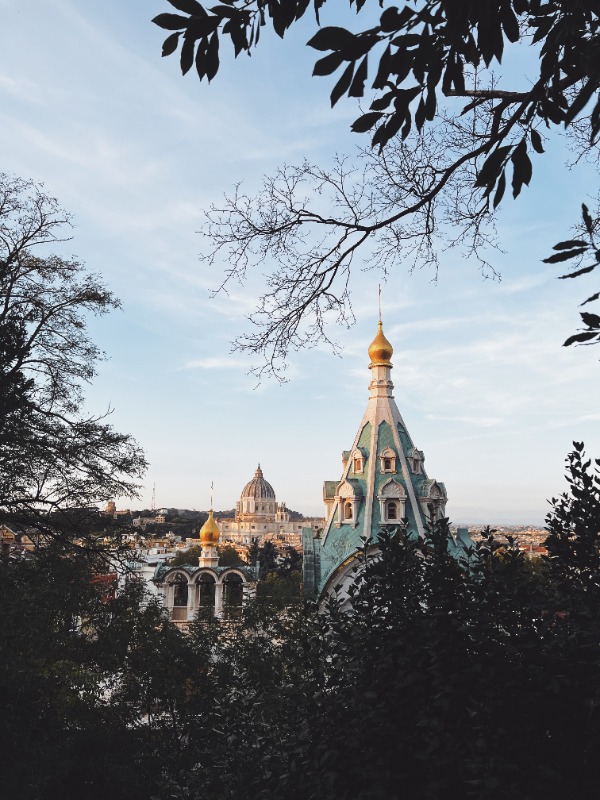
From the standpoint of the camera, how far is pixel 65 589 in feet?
40.1

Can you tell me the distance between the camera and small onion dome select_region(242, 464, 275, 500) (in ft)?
374

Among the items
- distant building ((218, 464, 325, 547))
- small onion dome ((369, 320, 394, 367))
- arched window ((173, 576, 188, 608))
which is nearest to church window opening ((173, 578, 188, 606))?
arched window ((173, 576, 188, 608))

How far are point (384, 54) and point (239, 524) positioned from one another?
112 m

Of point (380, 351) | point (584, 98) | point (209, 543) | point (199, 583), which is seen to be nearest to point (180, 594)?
point (209, 543)

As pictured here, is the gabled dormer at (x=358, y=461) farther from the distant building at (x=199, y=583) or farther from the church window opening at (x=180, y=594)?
the church window opening at (x=180, y=594)

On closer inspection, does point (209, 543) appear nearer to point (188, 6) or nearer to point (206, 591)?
point (206, 591)

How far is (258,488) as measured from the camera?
115000mm

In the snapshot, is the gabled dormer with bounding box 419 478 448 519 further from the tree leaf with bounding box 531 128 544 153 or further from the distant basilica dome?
the distant basilica dome

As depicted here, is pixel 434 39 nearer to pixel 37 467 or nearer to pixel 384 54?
pixel 384 54

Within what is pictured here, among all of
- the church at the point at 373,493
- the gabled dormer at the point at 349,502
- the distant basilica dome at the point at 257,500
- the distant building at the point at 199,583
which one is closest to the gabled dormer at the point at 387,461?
the church at the point at 373,493

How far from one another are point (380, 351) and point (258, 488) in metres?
96.3

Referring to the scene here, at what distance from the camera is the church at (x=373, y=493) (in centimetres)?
1838

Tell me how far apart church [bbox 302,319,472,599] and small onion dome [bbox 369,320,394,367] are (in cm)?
74

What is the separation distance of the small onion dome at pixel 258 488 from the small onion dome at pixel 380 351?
94.3 meters
